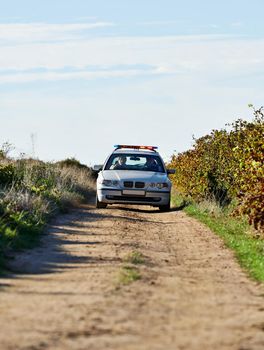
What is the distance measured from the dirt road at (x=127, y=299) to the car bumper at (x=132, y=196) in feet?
26.5

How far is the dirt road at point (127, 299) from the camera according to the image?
838cm

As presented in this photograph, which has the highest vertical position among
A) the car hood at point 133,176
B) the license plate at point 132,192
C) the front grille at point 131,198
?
the car hood at point 133,176

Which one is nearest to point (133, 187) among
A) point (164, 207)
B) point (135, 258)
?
point (164, 207)

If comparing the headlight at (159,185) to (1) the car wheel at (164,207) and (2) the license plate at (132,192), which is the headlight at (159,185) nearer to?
(2) the license plate at (132,192)

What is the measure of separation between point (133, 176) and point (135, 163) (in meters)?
1.62

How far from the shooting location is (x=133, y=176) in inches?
1059

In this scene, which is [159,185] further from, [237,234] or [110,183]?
[237,234]

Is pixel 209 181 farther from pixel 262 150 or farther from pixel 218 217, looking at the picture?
pixel 262 150

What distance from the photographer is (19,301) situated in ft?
33.8

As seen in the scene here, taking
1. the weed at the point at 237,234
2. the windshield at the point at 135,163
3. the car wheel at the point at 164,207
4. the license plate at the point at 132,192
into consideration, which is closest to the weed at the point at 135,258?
the weed at the point at 237,234

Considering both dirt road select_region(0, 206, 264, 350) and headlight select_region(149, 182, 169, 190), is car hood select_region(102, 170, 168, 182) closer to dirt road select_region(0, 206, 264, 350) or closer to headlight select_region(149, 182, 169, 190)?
headlight select_region(149, 182, 169, 190)

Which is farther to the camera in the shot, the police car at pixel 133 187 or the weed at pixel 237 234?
the police car at pixel 133 187

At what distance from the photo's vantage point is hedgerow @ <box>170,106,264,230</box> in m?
19.5

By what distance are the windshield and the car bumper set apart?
4.19ft
